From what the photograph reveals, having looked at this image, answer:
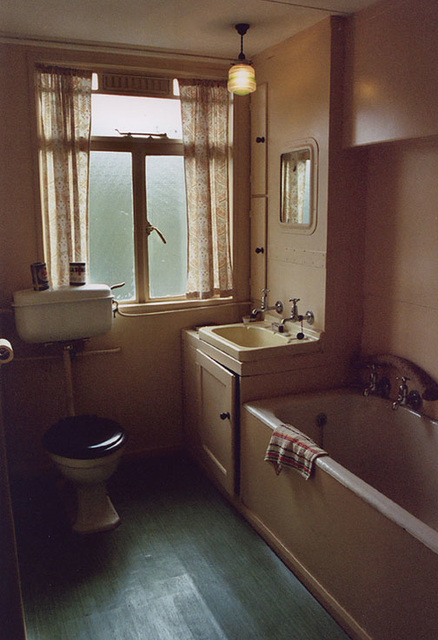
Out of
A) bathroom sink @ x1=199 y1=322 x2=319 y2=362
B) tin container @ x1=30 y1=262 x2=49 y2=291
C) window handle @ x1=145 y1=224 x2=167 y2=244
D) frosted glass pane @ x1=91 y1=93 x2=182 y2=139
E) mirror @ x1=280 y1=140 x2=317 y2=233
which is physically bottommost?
bathroom sink @ x1=199 y1=322 x2=319 y2=362

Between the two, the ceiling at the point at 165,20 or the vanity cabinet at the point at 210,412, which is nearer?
the ceiling at the point at 165,20

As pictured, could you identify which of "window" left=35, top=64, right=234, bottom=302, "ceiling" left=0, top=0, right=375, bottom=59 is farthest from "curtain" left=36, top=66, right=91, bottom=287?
"ceiling" left=0, top=0, right=375, bottom=59

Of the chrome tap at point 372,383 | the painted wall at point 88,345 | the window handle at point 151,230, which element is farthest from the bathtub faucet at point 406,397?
the window handle at point 151,230

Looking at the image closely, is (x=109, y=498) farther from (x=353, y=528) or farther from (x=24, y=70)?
(x=24, y=70)

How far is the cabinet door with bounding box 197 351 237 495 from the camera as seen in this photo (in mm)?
2836

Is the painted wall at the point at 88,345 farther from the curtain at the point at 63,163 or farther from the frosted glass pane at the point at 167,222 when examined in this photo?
the frosted glass pane at the point at 167,222

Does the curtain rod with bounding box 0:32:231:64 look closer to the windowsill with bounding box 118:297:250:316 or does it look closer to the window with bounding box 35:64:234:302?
the window with bounding box 35:64:234:302

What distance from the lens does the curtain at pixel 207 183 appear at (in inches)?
129

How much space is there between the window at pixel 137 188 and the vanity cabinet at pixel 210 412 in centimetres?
49

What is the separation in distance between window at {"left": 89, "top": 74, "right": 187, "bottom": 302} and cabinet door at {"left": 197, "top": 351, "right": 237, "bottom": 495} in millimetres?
661

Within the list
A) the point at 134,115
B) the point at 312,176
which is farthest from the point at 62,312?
the point at 312,176

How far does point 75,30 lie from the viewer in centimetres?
279

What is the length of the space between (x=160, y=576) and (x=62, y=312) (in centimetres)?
137

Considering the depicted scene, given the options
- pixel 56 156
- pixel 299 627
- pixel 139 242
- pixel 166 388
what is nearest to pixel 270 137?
pixel 139 242
